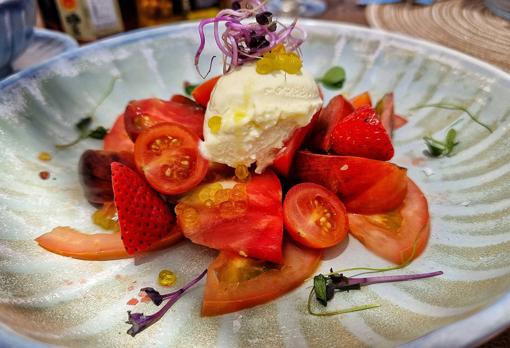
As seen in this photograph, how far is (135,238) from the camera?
3.42 feet

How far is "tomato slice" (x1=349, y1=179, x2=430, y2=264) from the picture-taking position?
1.03 meters

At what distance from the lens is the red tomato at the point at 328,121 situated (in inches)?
48.1

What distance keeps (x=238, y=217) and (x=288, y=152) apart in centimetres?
23

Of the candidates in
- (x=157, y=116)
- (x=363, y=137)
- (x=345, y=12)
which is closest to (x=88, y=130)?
(x=157, y=116)

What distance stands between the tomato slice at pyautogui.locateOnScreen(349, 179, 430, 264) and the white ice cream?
0.95 feet

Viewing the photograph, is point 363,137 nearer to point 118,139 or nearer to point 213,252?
point 213,252

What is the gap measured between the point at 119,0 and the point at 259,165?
1.75 meters

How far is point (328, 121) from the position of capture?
1258mm

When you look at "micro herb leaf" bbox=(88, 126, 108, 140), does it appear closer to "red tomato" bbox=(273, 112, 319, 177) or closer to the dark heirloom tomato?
the dark heirloom tomato

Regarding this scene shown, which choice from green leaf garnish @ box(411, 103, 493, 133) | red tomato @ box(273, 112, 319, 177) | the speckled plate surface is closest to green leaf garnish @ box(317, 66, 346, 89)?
the speckled plate surface

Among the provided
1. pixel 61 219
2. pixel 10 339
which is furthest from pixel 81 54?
pixel 10 339

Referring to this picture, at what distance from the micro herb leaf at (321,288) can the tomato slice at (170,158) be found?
15.3 inches

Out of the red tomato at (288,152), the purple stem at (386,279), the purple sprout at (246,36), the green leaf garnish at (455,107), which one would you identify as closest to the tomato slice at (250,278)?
the purple stem at (386,279)

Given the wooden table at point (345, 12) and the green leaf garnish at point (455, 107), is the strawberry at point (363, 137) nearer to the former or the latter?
the green leaf garnish at point (455, 107)
